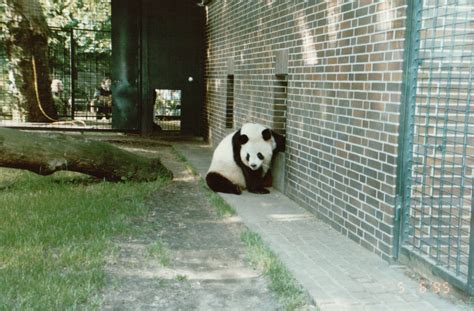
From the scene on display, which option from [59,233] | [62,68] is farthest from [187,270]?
[62,68]

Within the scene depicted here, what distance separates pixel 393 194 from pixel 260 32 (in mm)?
5239

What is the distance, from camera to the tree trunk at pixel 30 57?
17109 mm

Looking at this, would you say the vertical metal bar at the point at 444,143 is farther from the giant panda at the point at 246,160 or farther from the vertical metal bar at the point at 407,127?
the giant panda at the point at 246,160

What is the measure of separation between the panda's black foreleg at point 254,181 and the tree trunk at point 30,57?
11176 millimetres

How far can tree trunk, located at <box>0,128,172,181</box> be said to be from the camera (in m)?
7.84

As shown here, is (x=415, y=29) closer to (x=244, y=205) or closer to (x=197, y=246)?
(x=197, y=246)

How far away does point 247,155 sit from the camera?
314 inches

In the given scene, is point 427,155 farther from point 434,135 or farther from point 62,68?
point 62,68

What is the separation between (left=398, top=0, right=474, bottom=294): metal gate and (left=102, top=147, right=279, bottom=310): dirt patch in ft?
4.78

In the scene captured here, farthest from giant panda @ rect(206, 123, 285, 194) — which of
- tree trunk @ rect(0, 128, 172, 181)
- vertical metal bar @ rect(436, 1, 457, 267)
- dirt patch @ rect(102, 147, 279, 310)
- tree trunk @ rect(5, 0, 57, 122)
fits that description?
tree trunk @ rect(5, 0, 57, 122)

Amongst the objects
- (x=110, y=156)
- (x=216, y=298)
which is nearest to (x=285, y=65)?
(x=110, y=156)

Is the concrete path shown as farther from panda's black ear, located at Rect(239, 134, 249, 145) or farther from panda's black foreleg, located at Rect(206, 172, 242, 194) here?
panda's black ear, located at Rect(239, 134, 249, 145)

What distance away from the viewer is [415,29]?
464 centimetres

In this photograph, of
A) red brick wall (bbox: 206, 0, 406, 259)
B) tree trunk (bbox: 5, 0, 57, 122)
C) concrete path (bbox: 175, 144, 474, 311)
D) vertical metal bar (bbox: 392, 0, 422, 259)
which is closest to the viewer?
concrete path (bbox: 175, 144, 474, 311)
